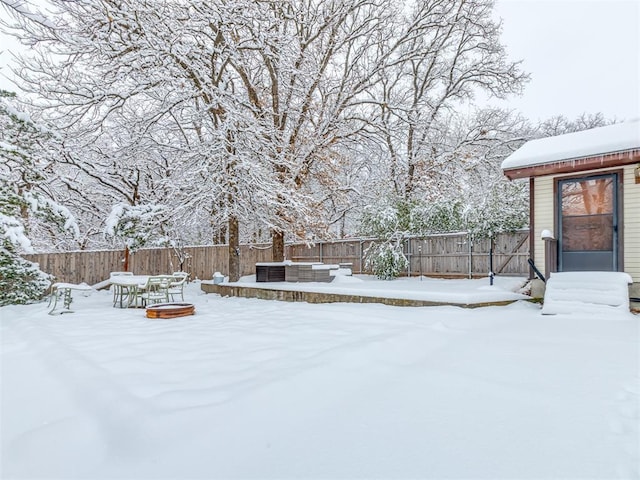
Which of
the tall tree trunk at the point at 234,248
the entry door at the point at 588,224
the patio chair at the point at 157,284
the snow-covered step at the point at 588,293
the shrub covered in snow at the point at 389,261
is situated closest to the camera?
the snow-covered step at the point at 588,293

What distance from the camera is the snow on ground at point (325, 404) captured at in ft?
6.05

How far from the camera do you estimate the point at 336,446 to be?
200cm

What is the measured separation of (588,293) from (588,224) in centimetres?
158

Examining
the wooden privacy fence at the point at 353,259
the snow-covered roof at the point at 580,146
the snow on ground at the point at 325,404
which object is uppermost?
the snow-covered roof at the point at 580,146

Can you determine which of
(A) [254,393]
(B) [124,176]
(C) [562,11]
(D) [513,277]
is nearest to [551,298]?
(D) [513,277]

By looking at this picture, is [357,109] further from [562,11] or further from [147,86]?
[562,11]

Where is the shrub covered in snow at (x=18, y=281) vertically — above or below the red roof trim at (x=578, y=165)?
below

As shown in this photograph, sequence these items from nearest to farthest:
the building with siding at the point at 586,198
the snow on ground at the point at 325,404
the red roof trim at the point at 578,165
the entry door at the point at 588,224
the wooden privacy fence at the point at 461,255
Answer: the snow on ground at the point at 325,404, the red roof trim at the point at 578,165, the building with siding at the point at 586,198, the entry door at the point at 588,224, the wooden privacy fence at the point at 461,255

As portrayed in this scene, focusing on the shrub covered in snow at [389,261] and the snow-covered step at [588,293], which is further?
the shrub covered in snow at [389,261]

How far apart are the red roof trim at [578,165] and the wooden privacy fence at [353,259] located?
137 inches

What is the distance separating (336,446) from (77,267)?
1120 cm

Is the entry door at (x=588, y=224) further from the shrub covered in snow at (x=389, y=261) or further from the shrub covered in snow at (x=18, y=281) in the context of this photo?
the shrub covered in snow at (x=18, y=281)

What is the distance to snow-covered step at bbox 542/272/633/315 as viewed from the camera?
553cm

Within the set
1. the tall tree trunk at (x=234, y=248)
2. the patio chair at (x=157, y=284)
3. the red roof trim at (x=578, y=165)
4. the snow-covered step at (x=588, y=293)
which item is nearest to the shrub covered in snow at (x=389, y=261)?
the tall tree trunk at (x=234, y=248)
